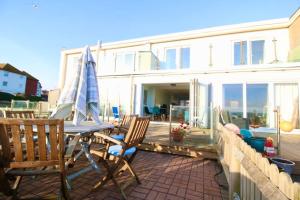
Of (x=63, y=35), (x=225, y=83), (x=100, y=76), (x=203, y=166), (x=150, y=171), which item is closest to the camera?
(x=150, y=171)

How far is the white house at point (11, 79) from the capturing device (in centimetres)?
3342

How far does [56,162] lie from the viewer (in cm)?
179

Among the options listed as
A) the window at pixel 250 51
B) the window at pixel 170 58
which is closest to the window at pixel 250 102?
the window at pixel 250 51

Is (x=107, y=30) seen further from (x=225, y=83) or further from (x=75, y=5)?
(x=225, y=83)

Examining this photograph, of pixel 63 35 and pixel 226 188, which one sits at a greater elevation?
pixel 63 35

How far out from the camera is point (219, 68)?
7988 millimetres

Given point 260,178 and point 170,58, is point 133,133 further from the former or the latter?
point 170,58

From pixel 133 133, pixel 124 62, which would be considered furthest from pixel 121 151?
pixel 124 62

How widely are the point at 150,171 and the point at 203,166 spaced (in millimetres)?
1273

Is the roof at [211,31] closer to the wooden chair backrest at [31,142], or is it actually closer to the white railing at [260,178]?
the white railing at [260,178]

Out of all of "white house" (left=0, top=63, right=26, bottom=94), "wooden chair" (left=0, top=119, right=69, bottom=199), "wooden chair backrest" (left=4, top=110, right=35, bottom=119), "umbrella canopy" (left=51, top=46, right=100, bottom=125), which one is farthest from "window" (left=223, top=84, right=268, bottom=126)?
"white house" (left=0, top=63, right=26, bottom=94)

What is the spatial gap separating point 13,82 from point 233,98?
42845 mm

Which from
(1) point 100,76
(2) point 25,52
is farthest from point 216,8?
(2) point 25,52

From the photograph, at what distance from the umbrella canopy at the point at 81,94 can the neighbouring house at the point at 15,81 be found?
4106cm
